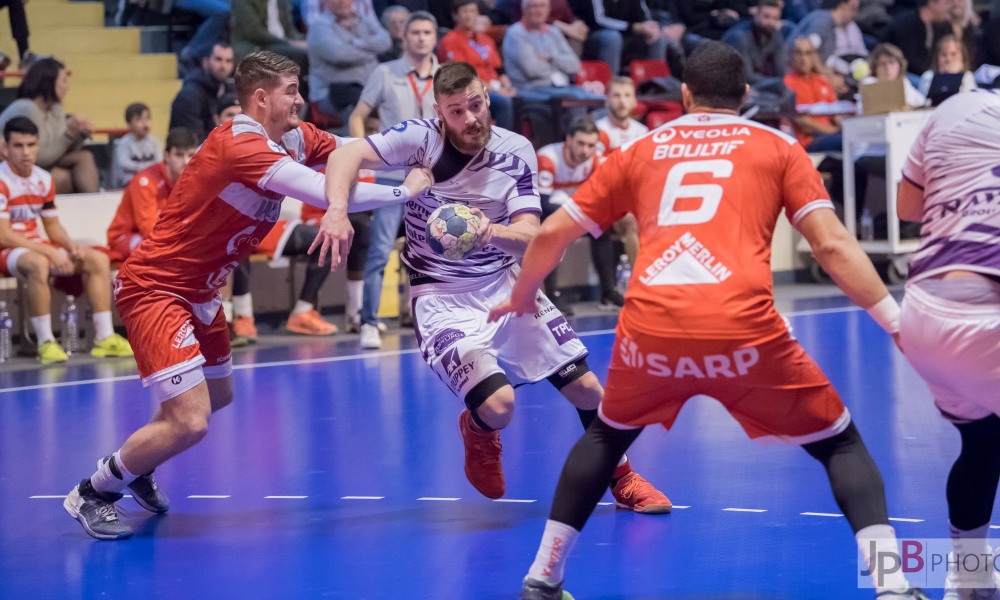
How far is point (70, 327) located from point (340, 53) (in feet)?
12.2

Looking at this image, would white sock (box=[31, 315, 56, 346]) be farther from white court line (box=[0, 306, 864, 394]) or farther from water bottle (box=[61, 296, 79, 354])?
white court line (box=[0, 306, 864, 394])

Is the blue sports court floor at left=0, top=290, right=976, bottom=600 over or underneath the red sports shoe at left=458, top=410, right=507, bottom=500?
underneath

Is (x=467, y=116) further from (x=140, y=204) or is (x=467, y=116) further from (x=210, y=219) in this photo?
(x=140, y=204)

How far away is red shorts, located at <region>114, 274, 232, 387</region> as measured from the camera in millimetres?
4668

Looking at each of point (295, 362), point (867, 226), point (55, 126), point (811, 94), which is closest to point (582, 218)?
point (295, 362)

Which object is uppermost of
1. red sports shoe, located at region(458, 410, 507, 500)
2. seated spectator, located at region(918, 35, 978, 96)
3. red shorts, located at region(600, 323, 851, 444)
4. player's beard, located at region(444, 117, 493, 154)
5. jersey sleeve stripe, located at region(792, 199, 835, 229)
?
player's beard, located at region(444, 117, 493, 154)

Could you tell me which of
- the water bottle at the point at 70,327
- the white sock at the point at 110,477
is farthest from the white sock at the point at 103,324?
the white sock at the point at 110,477

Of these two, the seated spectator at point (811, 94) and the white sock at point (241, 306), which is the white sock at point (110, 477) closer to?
the white sock at point (241, 306)

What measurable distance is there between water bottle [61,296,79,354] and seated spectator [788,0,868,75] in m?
9.20

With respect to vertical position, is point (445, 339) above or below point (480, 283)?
below

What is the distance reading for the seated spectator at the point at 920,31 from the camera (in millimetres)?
13992

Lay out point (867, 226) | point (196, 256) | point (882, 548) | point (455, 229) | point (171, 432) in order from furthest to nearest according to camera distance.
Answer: point (867, 226) < point (196, 256) < point (171, 432) < point (455, 229) < point (882, 548)

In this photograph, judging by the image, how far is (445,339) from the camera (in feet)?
15.8

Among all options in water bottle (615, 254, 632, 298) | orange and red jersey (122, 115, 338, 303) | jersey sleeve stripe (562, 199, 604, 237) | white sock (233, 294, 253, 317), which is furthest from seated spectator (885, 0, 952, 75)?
jersey sleeve stripe (562, 199, 604, 237)
